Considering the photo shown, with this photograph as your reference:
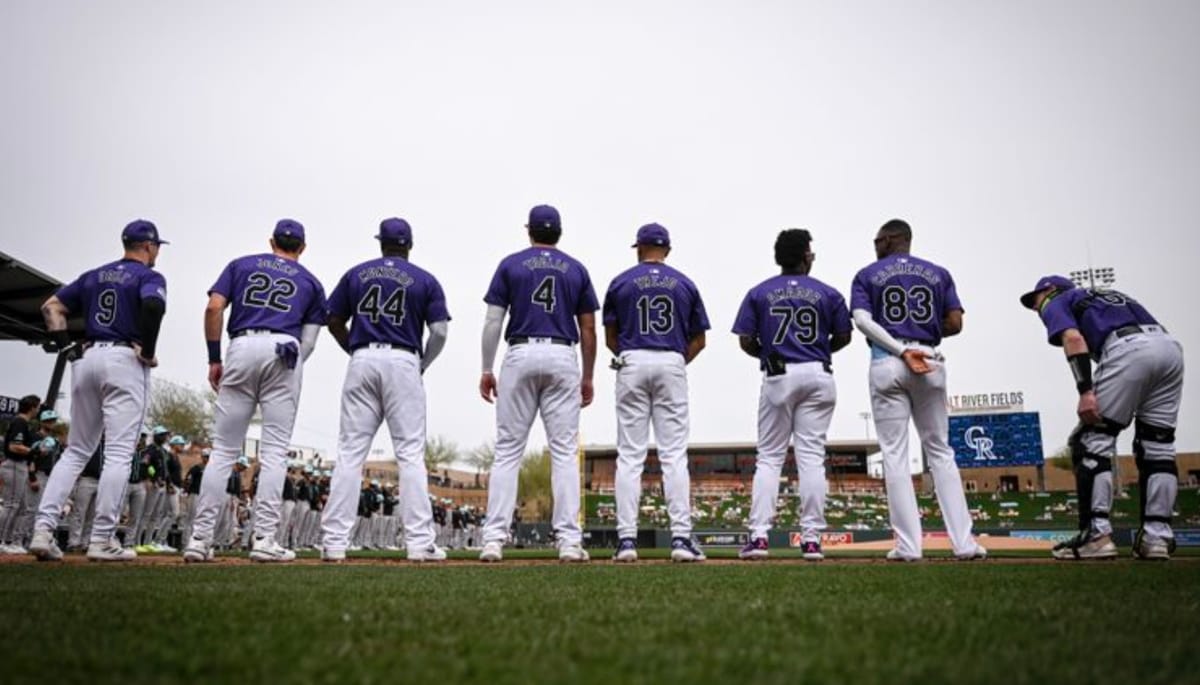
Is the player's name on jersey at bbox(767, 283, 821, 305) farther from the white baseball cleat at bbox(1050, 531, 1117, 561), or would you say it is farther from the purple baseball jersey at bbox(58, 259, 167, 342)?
the purple baseball jersey at bbox(58, 259, 167, 342)

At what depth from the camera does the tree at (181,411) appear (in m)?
51.9

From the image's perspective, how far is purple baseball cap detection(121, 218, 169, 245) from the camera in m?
6.56

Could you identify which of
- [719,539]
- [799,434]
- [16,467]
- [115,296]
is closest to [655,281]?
[799,434]

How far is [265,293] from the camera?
247 inches

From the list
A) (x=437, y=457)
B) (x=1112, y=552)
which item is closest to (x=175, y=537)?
(x=1112, y=552)

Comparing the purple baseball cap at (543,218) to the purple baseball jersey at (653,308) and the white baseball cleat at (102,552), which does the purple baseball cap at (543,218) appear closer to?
the purple baseball jersey at (653,308)

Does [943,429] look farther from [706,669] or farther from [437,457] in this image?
[437,457]

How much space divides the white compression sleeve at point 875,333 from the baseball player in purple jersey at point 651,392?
1391 millimetres

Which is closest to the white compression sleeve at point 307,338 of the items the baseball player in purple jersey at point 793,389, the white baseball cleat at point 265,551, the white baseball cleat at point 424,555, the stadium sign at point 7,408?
the white baseball cleat at point 265,551

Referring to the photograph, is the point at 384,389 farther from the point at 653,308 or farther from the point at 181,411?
the point at 181,411

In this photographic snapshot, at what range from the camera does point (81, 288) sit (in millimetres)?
6398

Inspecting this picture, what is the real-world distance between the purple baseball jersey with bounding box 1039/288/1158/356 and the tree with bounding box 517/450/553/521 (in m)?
68.7

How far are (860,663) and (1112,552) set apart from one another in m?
5.32

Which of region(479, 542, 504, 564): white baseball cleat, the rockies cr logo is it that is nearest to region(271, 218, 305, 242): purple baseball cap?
region(479, 542, 504, 564): white baseball cleat
